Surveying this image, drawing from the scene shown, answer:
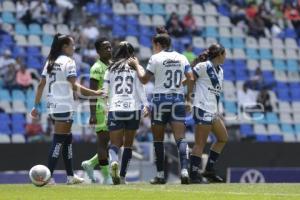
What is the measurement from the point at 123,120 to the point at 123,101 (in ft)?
0.98

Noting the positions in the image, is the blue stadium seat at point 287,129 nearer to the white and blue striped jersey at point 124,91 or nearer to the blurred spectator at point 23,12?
the blurred spectator at point 23,12

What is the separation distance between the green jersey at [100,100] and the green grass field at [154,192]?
6.11ft

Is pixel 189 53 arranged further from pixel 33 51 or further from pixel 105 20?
pixel 33 51

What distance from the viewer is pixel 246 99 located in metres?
25.2

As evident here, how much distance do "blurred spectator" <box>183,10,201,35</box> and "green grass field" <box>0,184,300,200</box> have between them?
580 inches

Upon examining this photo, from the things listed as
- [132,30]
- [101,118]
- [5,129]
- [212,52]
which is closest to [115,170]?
[101,118]

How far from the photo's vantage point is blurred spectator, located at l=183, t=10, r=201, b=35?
89.0 ft

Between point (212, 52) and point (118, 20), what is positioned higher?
point (118, 20)

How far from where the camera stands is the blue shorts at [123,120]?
13.5m

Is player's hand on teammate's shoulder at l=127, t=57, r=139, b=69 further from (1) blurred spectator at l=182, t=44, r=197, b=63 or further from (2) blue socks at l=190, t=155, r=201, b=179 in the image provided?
(1) blurred spectator at l=182, t=44, r=197, b=63

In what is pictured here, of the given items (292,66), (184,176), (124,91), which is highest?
(292,66)

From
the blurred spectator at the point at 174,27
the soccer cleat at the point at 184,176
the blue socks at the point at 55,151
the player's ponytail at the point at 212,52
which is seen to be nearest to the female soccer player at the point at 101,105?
the blue socks at the point at 55,151

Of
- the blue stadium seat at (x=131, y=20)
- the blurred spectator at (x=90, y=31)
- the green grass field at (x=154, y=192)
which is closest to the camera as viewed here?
the green grass field at (x=154, y=192)

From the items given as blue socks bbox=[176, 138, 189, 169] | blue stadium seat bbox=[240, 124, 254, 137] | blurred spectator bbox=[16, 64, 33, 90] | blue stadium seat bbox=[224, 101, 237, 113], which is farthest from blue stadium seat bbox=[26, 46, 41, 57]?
blue socks bbox=[176, 138, 189, 169]
